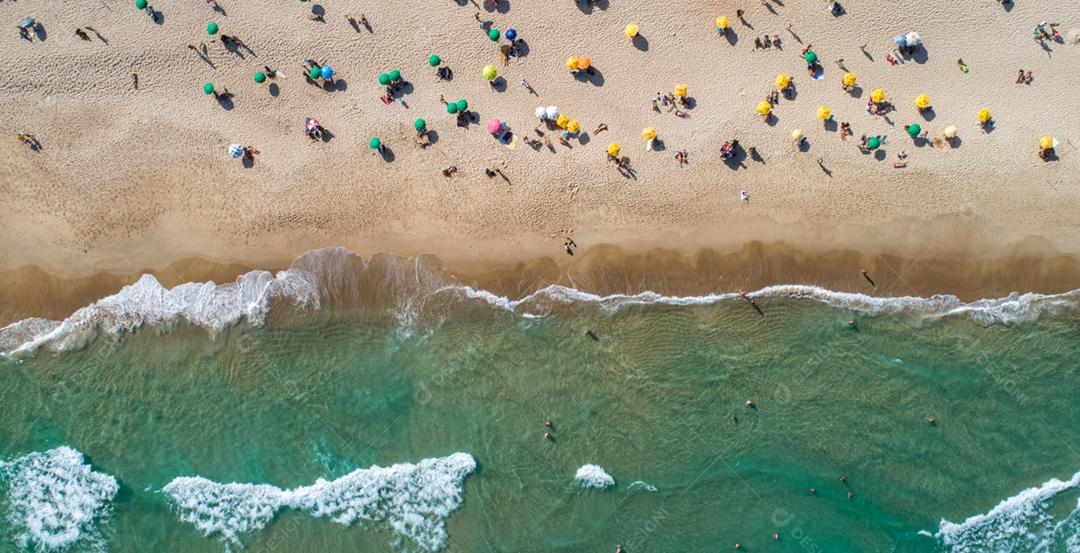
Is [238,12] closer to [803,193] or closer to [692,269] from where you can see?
[692,269]

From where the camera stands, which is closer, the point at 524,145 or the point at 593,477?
the point at 593,477

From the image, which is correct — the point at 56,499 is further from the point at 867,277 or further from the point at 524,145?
the point at 867,277

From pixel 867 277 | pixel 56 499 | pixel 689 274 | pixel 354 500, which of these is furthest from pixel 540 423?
pixel 56 499

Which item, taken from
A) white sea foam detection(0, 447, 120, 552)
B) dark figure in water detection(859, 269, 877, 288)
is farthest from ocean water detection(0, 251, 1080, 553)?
dark figure in water detection(859, 269, 877, 288)

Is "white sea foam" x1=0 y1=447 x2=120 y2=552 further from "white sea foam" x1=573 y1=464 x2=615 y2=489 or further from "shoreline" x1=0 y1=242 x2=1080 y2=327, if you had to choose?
"white sea foam" x1=573 y1=464 x2=615 y2=489

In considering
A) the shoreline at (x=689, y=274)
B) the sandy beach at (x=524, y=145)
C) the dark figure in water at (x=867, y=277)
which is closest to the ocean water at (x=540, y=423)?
the shoreline at (x=689, y=274)
